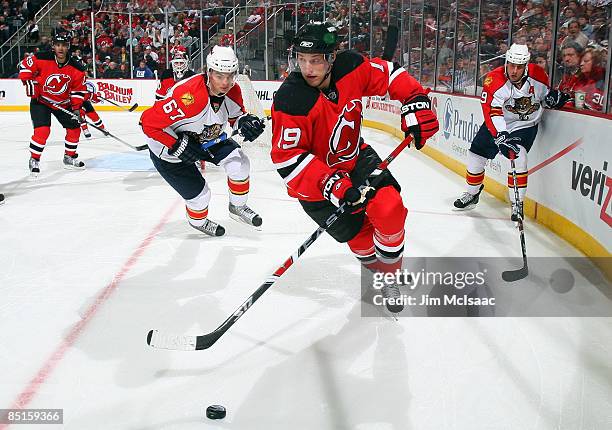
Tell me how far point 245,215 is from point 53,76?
304 cm

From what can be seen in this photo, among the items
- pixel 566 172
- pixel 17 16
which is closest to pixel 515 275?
pixel 566 172

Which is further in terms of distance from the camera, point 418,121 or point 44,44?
point 44,44

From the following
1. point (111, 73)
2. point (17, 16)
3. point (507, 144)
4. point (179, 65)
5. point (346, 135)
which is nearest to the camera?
point (346, 135)

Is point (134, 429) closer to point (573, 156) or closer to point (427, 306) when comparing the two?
point (427, 306)

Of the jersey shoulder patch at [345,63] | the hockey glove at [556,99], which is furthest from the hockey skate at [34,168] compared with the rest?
the hockey glove at [556,99]

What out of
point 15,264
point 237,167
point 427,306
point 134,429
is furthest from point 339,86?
point 15,264

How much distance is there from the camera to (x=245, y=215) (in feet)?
12.8

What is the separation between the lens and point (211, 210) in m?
4.68

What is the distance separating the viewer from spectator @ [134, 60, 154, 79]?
12781mm

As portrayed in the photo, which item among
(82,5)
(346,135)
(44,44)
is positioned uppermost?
(82,5)

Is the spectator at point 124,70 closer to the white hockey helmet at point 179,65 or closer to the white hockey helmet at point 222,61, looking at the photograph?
the white hockey helmet at point 179,65

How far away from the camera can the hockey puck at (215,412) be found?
1.80 meters

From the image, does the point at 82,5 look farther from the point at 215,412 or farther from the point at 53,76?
the point at 215,412

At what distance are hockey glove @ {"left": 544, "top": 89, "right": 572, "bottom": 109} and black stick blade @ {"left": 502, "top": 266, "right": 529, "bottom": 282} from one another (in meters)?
1.36
